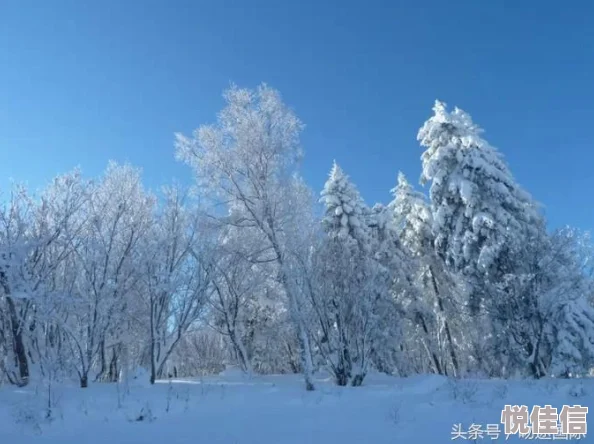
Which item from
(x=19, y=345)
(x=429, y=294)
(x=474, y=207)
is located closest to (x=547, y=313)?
(x=474, y=207)

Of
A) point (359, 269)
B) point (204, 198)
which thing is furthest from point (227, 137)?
point (359, 269)

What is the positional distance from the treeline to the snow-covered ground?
2545 millimetres

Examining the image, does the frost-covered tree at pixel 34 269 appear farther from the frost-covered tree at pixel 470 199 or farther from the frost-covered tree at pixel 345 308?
the frost-covered tree at pixel 470 199

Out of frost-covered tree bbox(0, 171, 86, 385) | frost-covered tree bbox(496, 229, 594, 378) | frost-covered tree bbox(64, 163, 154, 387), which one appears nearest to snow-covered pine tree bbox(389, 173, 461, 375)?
frost-covered tree bbox(496, 229, 594, 378)

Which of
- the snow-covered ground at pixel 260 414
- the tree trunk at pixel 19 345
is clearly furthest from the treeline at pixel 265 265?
the snow-covered ground at pixel 260 414

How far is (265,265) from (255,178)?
450 centimetres

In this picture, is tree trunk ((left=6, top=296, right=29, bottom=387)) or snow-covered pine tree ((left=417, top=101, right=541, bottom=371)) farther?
snow-covered pine tree ((left=417, top=101, right=541, bottom=371))

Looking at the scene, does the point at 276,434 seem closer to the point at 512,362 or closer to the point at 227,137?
the point at 227,137

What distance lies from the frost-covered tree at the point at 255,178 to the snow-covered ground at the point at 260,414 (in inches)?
186

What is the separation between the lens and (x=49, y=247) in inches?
628

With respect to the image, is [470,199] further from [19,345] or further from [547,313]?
[19,345]

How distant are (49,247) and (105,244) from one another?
2.54 m

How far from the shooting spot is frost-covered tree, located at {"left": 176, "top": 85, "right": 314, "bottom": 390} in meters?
15.2

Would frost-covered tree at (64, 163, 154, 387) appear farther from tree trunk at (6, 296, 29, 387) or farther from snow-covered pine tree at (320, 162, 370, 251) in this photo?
snow-covered pine tree at (320, 162, 370, 251)
